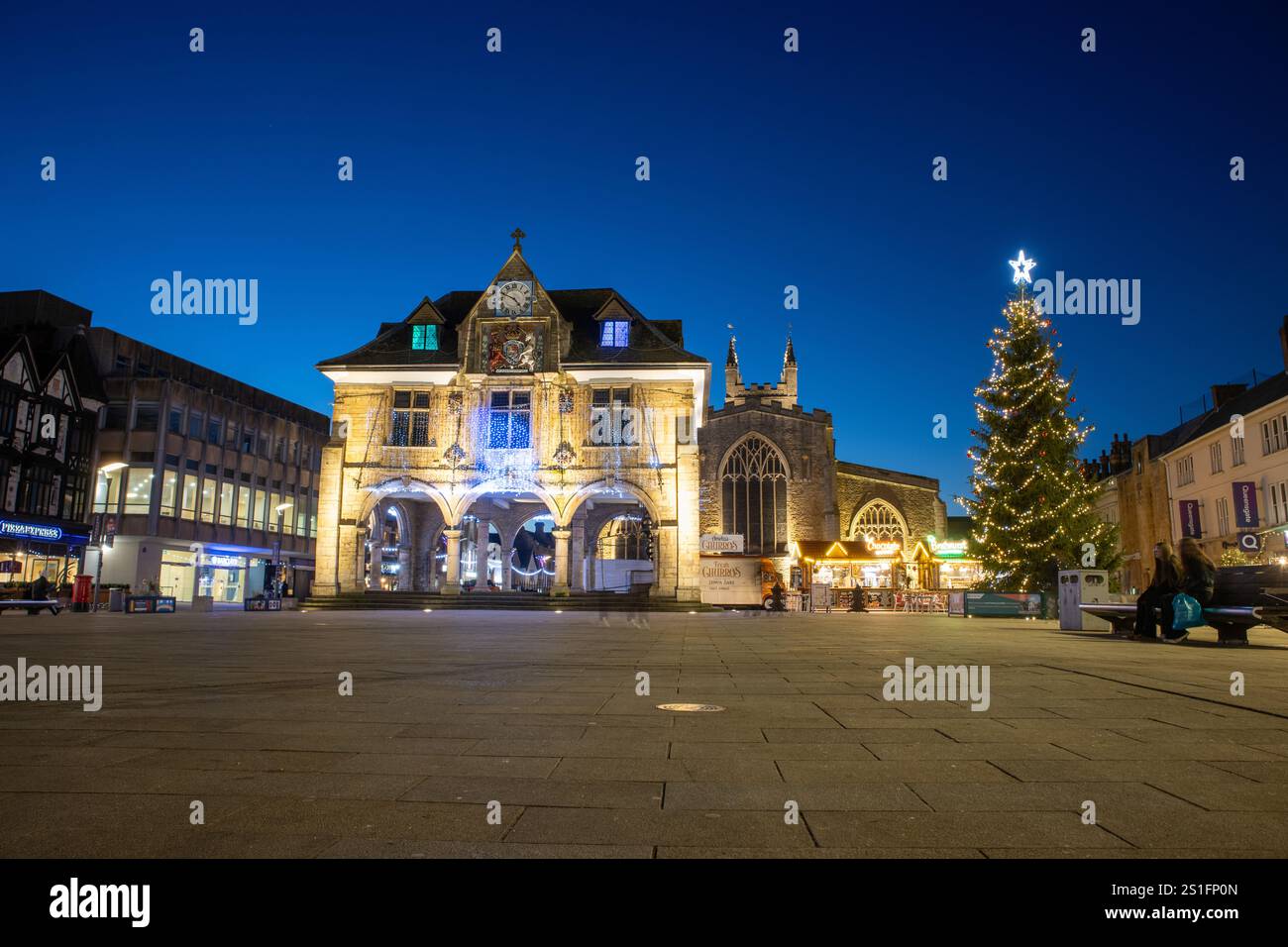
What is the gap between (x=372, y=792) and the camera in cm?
340

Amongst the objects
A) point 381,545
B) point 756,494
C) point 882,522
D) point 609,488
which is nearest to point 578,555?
point 609,488

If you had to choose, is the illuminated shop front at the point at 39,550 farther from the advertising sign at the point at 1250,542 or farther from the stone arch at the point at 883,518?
the advertising sign at the point at 1250,542

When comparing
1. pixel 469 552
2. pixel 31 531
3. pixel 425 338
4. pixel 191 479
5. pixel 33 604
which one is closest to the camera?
pixel 33 604

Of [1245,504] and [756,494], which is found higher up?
[756,494]

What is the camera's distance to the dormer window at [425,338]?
1532 inches

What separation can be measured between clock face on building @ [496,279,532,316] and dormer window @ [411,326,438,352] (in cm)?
357

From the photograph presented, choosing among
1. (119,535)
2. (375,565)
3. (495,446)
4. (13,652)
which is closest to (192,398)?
(119,535)

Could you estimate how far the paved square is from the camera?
9.07ft

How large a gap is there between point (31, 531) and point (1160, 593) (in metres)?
42.8

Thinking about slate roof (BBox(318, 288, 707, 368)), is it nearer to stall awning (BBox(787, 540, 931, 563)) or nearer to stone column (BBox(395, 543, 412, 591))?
stone column (BBox(395, 543, 412, 591))

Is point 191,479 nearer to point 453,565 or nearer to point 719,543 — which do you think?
point 453,565

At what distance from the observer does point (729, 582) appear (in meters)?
35.2
